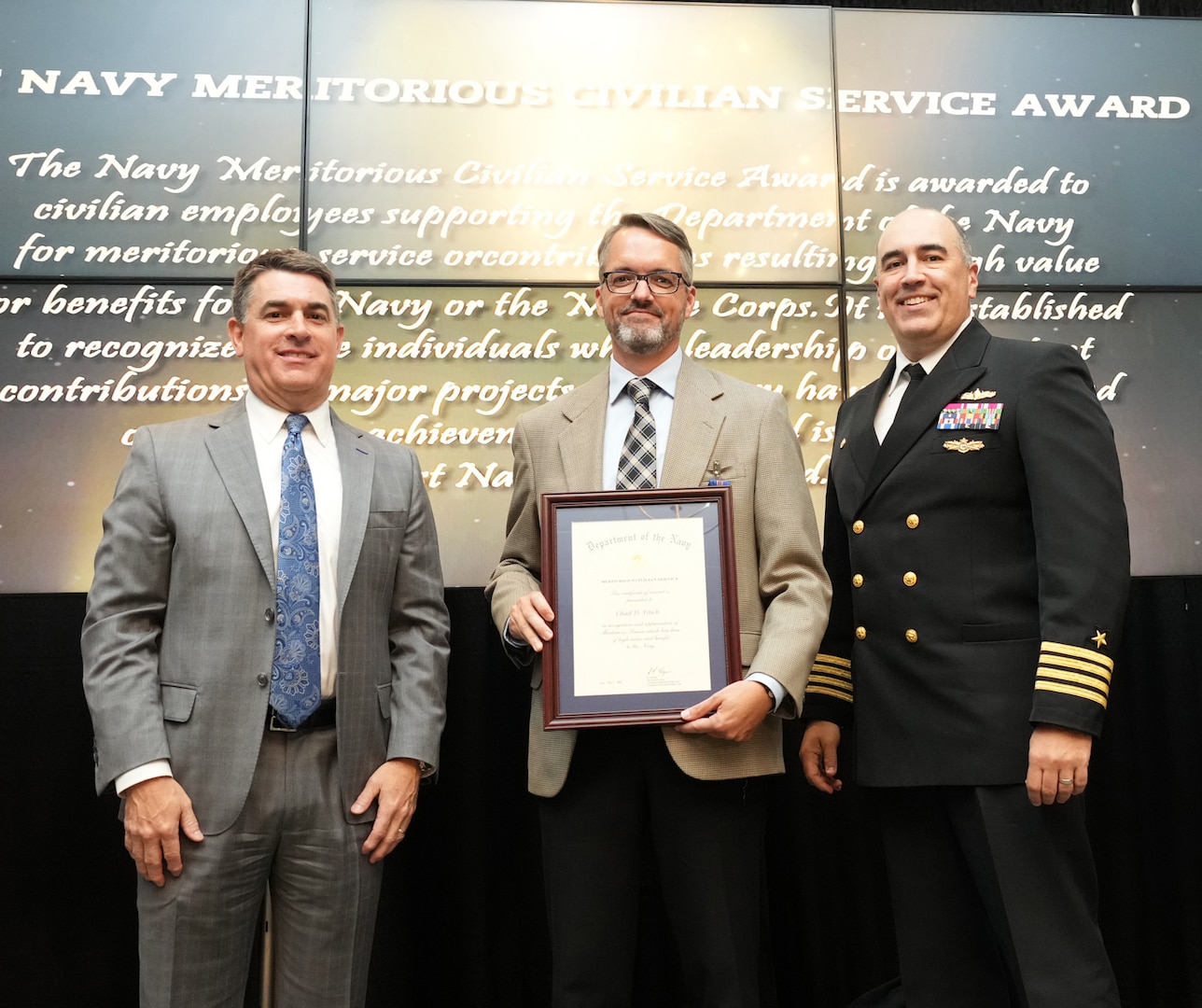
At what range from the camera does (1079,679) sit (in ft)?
6.17

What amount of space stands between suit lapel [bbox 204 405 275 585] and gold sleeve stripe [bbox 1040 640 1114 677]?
4.80ft

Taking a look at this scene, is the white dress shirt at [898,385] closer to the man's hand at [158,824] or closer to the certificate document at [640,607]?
the certificate document at [640,607]

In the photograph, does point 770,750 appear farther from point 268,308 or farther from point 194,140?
point 194,140

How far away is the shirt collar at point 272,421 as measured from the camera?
7.23ft

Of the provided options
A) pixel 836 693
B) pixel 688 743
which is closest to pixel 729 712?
pixel 688 743

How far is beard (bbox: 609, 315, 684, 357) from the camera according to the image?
2.26 m

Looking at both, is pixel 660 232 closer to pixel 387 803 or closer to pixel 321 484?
pixel 321 484

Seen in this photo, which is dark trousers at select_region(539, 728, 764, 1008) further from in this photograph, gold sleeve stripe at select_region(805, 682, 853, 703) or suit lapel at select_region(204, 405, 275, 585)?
suit lapel at select_region(204, 405, 275, 585)

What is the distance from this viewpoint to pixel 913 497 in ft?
7.07

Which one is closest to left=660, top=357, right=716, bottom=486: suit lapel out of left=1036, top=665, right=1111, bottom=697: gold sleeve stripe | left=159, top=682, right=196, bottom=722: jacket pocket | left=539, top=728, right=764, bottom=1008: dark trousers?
left=539, top=728, right=764, bottom=1008: dark trousers

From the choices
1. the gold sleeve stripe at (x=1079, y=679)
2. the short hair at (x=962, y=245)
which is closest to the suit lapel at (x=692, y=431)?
the short hair at (x=962, y=245)

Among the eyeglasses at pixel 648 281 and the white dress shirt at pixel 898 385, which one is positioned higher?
the eyeglasses at pixel 648 281

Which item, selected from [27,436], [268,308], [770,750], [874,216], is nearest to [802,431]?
[874,216]

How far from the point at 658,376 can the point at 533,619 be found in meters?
0.61
